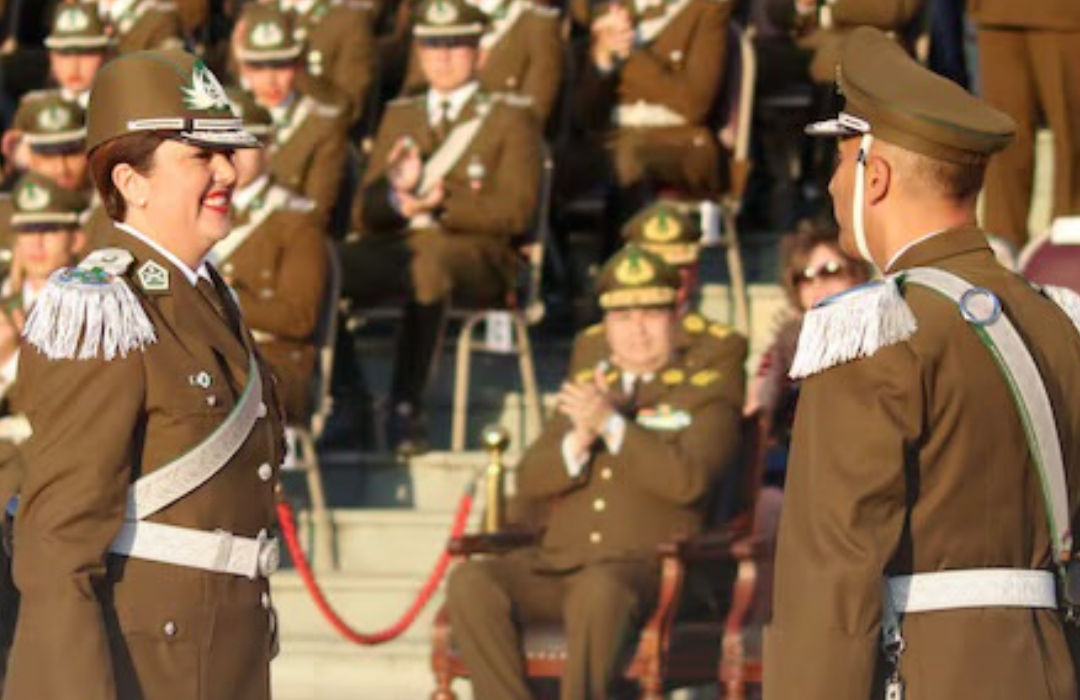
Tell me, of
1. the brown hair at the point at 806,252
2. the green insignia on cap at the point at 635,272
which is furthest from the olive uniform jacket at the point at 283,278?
the brown hair at the point at 806,252

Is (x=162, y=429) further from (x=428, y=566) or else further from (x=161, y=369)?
(x=428, y=566)

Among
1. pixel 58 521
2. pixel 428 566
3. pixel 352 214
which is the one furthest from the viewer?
pixel 352 214

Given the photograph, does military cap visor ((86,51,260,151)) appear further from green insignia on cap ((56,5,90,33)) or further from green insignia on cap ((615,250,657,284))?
green insignia on cap ((56,5,90,33))

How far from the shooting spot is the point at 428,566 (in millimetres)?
12312

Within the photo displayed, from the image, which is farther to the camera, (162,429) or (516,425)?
(516,425)

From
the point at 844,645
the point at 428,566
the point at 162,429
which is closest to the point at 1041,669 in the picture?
the point at 844,645

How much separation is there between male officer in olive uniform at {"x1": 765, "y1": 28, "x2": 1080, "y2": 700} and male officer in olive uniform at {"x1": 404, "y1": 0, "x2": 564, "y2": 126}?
7491mm

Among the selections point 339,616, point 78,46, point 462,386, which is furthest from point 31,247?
point 339,616

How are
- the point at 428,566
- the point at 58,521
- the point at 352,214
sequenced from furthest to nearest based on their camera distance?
the point at 352,214 < the point at 428,566 < the point at 58,521

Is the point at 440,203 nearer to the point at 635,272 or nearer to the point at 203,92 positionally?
the point at 635,272

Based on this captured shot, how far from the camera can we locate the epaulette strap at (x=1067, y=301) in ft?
20.6

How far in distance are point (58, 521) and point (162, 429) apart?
0.29 metres

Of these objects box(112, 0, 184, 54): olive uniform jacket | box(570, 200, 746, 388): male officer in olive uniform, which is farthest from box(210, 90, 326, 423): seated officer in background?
box(112, 0, 184, 54): olive uniform jacket

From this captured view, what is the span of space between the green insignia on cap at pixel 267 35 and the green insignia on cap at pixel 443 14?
0.59 m
